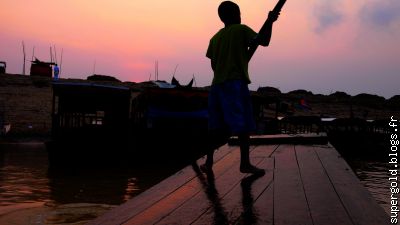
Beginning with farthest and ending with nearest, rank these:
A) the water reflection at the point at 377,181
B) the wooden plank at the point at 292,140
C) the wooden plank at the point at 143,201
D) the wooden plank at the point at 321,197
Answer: the water reflection at the point at 377,181 → the wooden plank at the point at 292,140 → the wooden plank at the point at 143,201 → the wooden plank at the point at 321,197

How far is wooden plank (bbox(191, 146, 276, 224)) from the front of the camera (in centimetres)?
256

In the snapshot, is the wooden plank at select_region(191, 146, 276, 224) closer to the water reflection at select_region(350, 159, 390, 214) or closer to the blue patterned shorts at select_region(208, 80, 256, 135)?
the blue patterned shorts at select_region(208, 80, 256, 135)

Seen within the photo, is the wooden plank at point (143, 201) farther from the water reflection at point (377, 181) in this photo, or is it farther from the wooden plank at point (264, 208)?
the water reflection at point (377, 181)

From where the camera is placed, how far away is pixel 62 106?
14.8 m

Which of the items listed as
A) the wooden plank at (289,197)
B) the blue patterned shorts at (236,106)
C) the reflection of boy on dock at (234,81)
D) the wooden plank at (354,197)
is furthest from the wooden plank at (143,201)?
the wooden plank at (354,197)

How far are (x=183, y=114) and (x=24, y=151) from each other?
792 cm

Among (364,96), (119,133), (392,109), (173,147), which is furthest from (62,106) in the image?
(364,96)

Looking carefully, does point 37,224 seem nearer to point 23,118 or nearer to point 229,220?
point 229,220

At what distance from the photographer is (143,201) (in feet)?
10.3

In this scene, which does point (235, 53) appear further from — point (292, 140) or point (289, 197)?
point (292, 140)

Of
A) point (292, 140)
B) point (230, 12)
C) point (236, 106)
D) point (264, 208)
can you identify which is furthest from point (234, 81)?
point (292, 140)

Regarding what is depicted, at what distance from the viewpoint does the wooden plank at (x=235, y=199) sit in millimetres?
2559

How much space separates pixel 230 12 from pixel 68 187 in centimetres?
744

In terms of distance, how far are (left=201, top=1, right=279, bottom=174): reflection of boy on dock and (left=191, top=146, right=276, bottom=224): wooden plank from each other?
29 cm
